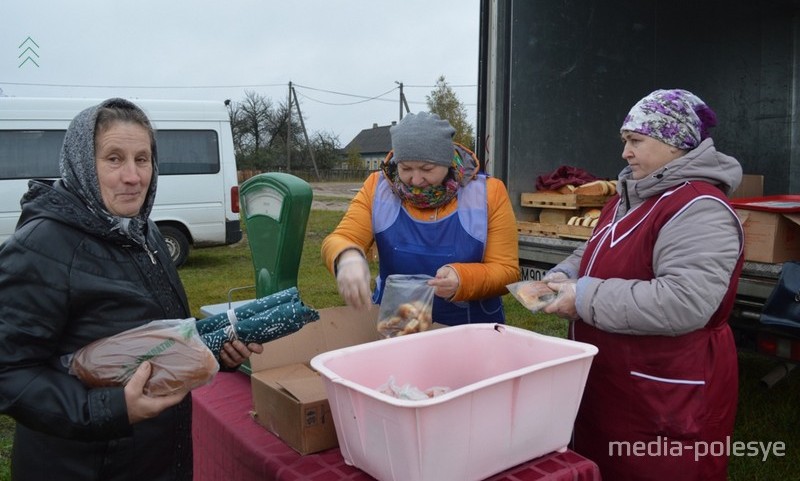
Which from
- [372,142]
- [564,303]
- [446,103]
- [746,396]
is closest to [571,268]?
[564,303]

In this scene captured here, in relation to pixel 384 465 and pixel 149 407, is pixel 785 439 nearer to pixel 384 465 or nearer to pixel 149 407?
pixel 384 465

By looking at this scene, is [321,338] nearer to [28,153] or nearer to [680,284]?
[680,284]

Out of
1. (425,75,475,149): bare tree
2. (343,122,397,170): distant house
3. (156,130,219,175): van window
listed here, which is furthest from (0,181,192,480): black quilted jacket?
(343,122,397,170): distant house

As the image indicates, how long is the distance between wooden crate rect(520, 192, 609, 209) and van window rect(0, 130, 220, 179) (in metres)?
5.77

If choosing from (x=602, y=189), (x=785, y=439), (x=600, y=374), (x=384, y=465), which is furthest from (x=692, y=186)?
(x=785, y=439)

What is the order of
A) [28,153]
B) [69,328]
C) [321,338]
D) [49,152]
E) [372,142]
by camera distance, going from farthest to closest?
[372,142] → [49,152] → [28,153] → [321,338] → [69,328]

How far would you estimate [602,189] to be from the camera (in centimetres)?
402

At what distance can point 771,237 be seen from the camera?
278cm

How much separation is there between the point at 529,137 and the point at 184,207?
682 centimetres

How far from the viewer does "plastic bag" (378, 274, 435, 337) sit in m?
1.95

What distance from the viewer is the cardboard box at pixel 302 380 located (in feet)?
5.27

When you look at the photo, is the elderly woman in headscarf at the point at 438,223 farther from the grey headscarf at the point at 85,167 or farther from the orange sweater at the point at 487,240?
the grey headscarf at the point at 85,167

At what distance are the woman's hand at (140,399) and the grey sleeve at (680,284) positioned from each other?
A: 1148 millimetres

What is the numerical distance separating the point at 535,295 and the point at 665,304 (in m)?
0.36
